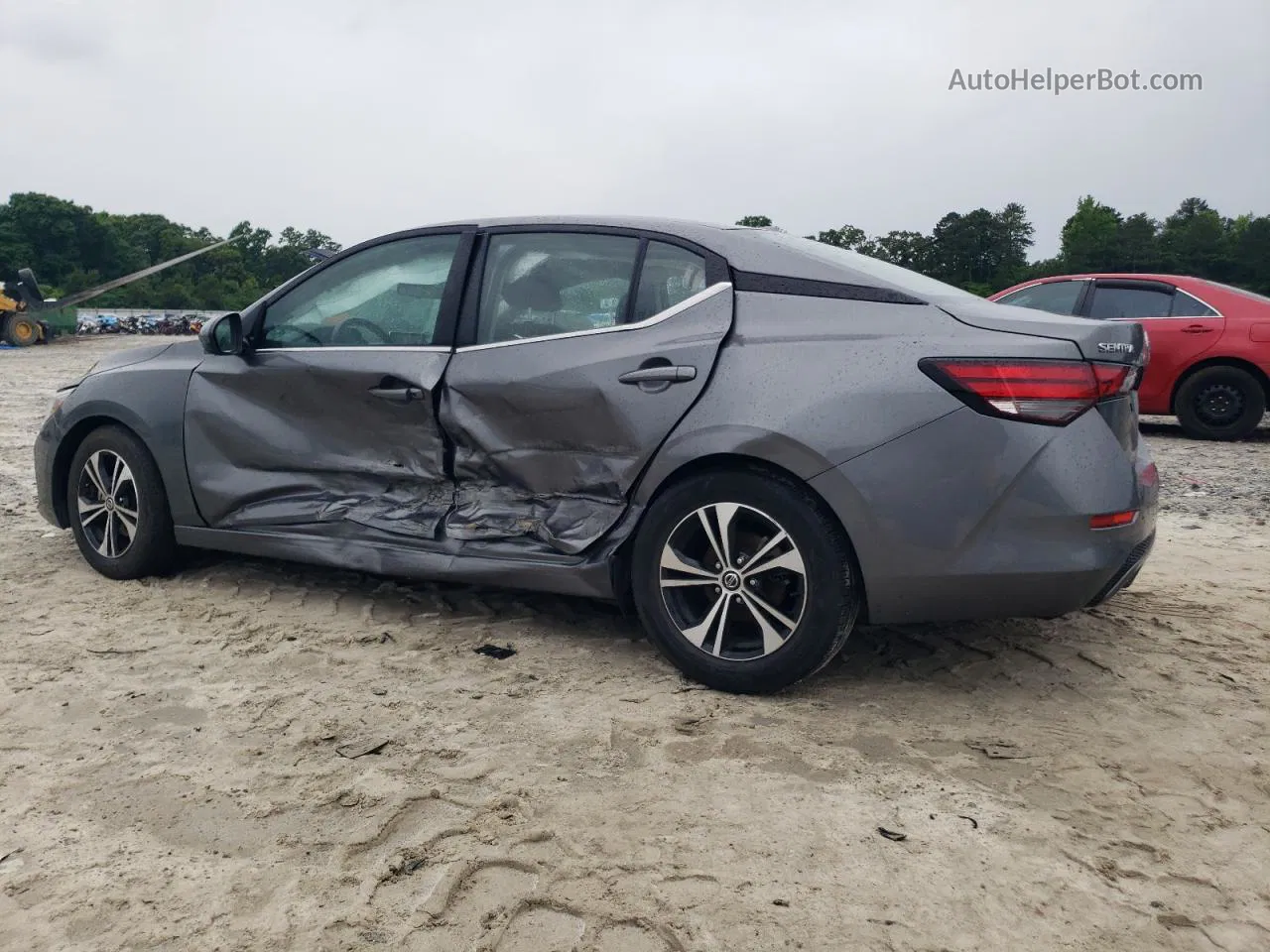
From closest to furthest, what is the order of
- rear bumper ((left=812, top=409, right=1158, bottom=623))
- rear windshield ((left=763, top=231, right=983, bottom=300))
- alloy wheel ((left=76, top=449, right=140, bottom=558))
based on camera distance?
rear bumper ((left=812, top=409, right=1158, bottom=623)) → rear windshield ((left=763, top=231, right=983, bottom=300)) → alloy wheel ((left=76, top=449, right=140, bottom=558))

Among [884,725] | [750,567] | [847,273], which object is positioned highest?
[847,273]

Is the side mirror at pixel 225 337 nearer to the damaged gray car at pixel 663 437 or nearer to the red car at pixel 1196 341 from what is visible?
the damaged gray car at pixel 663 437

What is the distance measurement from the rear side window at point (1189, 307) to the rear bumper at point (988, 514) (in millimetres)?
7221

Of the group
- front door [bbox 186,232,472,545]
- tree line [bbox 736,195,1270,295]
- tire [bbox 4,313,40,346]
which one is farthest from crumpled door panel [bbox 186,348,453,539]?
tree line [bbox 736,195,1270,295]

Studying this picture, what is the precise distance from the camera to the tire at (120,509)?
4492mm

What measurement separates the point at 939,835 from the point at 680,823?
0.60 metres

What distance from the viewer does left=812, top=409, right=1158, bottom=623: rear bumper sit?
2967 mm

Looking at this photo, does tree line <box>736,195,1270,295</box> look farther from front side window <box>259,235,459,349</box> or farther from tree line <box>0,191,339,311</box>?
front side window <box>259,235,459,349</box>

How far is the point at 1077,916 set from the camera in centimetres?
210

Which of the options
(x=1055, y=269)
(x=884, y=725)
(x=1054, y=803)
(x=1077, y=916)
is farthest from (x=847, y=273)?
(x=1055, y=269)

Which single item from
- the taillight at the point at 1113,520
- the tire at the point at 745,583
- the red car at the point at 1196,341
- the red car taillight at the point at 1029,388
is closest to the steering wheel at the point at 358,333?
the tire at the point at 745,583

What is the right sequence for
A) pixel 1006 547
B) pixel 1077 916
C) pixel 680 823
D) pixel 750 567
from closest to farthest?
pixel 1077 916 < pixel 680 823 < pixel 1006 547 < pixel 750 567

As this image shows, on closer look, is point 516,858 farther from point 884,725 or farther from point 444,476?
point 444,476

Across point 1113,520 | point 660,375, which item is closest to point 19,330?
point 660,375
